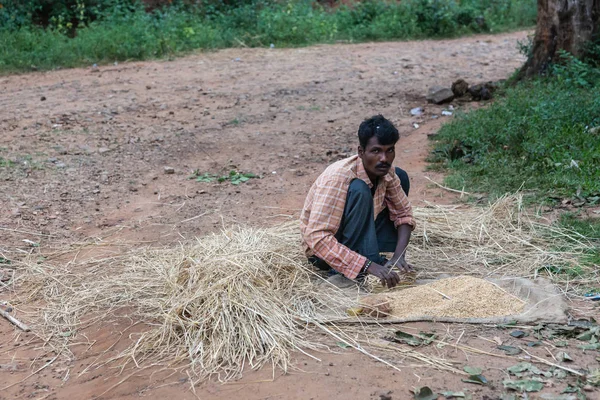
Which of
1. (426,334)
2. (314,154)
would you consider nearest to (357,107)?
(314,154)

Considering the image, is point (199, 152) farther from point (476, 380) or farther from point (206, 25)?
point (206, 25)

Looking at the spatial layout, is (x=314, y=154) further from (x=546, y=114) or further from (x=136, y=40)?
(x=136, y=40)

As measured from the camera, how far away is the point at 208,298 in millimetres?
3408

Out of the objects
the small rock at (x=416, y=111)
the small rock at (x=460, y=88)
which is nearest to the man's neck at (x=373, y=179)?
the small rock at (x=416, y=111)

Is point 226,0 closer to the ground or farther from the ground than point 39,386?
farther from the ground

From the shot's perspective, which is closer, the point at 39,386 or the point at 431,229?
the point at 39,386

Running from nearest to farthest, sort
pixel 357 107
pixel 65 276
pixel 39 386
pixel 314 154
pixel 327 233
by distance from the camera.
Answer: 1. pixel 39 386
2. pixel 327 233
3. pixel 65 276
4. pixel 314 154
5. pixel 357 107

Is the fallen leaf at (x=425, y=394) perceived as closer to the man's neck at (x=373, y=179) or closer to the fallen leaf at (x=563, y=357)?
the fallen leaf at (x=563, y=357)

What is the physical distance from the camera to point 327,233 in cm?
361

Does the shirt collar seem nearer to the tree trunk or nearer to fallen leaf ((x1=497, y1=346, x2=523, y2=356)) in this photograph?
fallen leaf ((x1=497, y1=346, x2=523, y2=356))

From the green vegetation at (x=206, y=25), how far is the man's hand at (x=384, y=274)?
700 cm

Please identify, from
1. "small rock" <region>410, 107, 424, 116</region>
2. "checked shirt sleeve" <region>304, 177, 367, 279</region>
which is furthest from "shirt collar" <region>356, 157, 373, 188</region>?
"small rock" <region>410, 107, 424, 116</region>

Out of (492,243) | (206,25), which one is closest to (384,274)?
(492,243)

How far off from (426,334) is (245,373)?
0.82 metres
